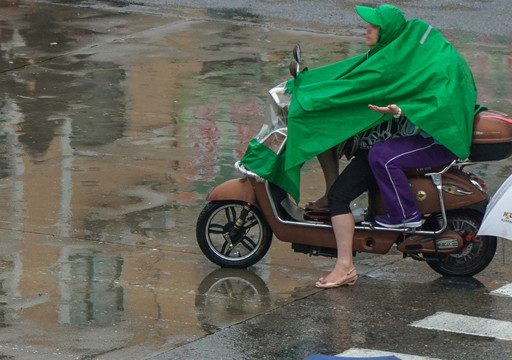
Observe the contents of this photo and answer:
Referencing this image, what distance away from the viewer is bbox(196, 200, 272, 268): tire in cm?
751

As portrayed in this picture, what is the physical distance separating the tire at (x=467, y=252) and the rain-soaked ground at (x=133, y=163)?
→ 14 centimetres

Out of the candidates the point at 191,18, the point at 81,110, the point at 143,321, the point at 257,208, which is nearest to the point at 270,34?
the point at 191,18

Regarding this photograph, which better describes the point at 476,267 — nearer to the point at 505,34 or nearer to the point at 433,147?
the point at 433,147

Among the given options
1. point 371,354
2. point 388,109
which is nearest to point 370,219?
point 388,109

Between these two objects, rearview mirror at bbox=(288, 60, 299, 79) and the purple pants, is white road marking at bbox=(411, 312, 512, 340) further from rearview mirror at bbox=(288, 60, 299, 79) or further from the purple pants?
rearview mirror at bbox=(288, 60, 299, 79)

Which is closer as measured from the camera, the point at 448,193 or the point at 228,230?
the point at 448,193

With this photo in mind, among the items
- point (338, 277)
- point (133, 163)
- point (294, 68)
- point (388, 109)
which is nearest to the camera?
point (388, 109)

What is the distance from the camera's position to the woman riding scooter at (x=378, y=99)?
22.6 feet

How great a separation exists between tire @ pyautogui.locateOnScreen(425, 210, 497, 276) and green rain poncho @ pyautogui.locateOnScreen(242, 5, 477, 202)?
529 mm

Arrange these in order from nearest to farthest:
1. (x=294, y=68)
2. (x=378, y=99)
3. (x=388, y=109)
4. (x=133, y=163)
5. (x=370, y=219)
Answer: (x=388, y=109) < (x=378, y=99) < (x=294, y=68) < (x=370, y=219) < (x=133, y=163)

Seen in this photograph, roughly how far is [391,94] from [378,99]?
95mm

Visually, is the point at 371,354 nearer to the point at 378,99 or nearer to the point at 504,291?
the point at 504,291

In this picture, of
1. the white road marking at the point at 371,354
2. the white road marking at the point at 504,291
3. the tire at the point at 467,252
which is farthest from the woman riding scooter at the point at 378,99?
the white road marking at the point at 371,354

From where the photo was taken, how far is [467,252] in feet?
24.2
